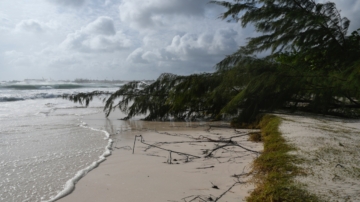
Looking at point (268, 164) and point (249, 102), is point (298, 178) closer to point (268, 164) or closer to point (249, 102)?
point (268, 164)

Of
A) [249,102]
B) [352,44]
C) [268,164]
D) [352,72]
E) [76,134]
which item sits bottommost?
[76,134]

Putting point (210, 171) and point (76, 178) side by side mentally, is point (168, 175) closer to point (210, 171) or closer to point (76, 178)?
point (210, 171)

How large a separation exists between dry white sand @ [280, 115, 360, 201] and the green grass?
0.26 ft

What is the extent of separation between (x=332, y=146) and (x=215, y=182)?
122 centimetres

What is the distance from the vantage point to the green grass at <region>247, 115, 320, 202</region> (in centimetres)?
187

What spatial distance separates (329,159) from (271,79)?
3026 mm

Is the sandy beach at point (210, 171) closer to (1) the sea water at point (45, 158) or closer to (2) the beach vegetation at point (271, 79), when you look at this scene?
(1) the sea water at point (45, 158)

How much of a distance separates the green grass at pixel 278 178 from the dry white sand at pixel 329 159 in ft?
0.26

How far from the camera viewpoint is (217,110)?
7.21 meters

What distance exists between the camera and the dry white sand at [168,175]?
2594mm

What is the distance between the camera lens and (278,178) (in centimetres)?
216

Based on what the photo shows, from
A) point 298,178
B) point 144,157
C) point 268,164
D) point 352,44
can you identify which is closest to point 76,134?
point 144,157

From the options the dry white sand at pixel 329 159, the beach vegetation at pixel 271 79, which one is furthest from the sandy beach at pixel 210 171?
the beach vegetation at pixel 271 79

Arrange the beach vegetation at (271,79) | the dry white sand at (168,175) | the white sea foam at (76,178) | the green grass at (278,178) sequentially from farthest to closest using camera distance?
the beach vegetation at (271,79), the white sea foam at (76,178), the dry white sand at (168,175), the green grass at (278,178)
